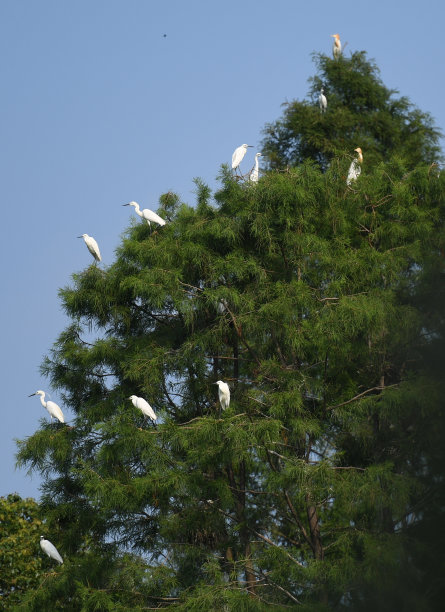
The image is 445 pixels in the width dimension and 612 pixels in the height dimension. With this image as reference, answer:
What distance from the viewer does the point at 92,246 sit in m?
10.8

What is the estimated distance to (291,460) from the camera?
26.1 ft

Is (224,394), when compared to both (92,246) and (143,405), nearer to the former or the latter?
(143,405)

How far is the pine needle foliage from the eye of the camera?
25.6 feet

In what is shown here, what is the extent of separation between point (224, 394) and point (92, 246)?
309cm

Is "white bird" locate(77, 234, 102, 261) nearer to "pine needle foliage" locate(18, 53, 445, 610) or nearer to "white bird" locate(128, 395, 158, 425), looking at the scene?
"pine needle foliage" locate(18, 53, 445, 610)

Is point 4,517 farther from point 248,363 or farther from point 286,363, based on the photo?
point 286,363

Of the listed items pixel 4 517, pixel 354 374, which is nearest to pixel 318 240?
pixel 354 374

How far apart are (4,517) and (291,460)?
4532 millimetres

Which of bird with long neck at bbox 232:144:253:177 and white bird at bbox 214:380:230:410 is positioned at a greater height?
bird with long neck at bbox 232:144:253:177

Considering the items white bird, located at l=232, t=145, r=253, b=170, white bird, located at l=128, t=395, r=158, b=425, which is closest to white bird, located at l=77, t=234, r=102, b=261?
white bird, located at l=232, t=145, r=253, b=170

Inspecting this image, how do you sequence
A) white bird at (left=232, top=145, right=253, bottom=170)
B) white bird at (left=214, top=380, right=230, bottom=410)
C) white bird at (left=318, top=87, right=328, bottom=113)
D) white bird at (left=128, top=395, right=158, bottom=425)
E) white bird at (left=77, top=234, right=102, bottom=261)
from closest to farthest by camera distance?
1. white bird at (left=214, top=380, right=230, bottom=410)
2. white bird at (left=128, top=395, right=158, bottom=425)
3. white bird at (left=232, top=145, right=253, bottom=170)
4. white bird at (left=77, top=234, right=102, bottom=261)
5. white bird at (left=318, top=87, right=328, bottom=113)

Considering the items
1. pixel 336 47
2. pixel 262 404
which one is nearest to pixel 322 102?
pixel 336 47

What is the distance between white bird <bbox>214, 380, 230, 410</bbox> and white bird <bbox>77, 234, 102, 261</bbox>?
118 inches

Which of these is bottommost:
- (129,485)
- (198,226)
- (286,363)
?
(129,485)
